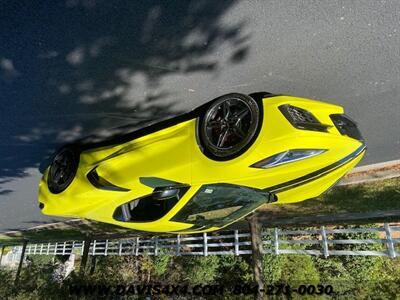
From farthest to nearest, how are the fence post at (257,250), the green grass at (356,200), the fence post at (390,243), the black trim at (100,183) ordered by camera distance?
the fence post at (257,250), the green grass at (356,200), the fence post at (390,243), the black trim at (100,183)

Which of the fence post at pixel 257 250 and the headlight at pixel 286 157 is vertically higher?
the headlight at pixel 286 157

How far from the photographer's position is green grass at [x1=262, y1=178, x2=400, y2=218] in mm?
6117

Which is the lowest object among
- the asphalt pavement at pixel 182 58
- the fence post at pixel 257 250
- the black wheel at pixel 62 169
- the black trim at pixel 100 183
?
the fence post at pixel 257 250

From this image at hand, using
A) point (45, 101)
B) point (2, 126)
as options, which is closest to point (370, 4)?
point (45, 101)

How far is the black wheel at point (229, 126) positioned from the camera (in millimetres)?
3654

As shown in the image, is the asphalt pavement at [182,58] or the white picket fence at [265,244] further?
the white picket fence at [265,244]

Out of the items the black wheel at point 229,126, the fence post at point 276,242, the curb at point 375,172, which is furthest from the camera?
the fence post at point 276,242

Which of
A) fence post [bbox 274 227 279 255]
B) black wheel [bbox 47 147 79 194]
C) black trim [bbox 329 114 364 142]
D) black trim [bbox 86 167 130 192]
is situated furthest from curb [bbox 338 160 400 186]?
black wheel [bbox 47 147 79 194]

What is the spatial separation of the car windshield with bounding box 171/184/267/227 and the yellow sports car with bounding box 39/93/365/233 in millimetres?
14

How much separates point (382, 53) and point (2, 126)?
605cm

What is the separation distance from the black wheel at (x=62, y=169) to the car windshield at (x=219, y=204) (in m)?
1.88

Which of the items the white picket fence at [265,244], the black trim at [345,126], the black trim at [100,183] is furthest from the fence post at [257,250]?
the black trim at [100,183]

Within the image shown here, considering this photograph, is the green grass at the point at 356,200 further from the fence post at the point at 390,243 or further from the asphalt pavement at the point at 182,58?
the asphalt pavement at the point at 182,58

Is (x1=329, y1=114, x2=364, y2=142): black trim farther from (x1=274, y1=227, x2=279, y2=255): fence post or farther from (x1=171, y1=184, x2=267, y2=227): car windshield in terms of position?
(x1=274, y1=227, x2=279, y2=255): fence post
